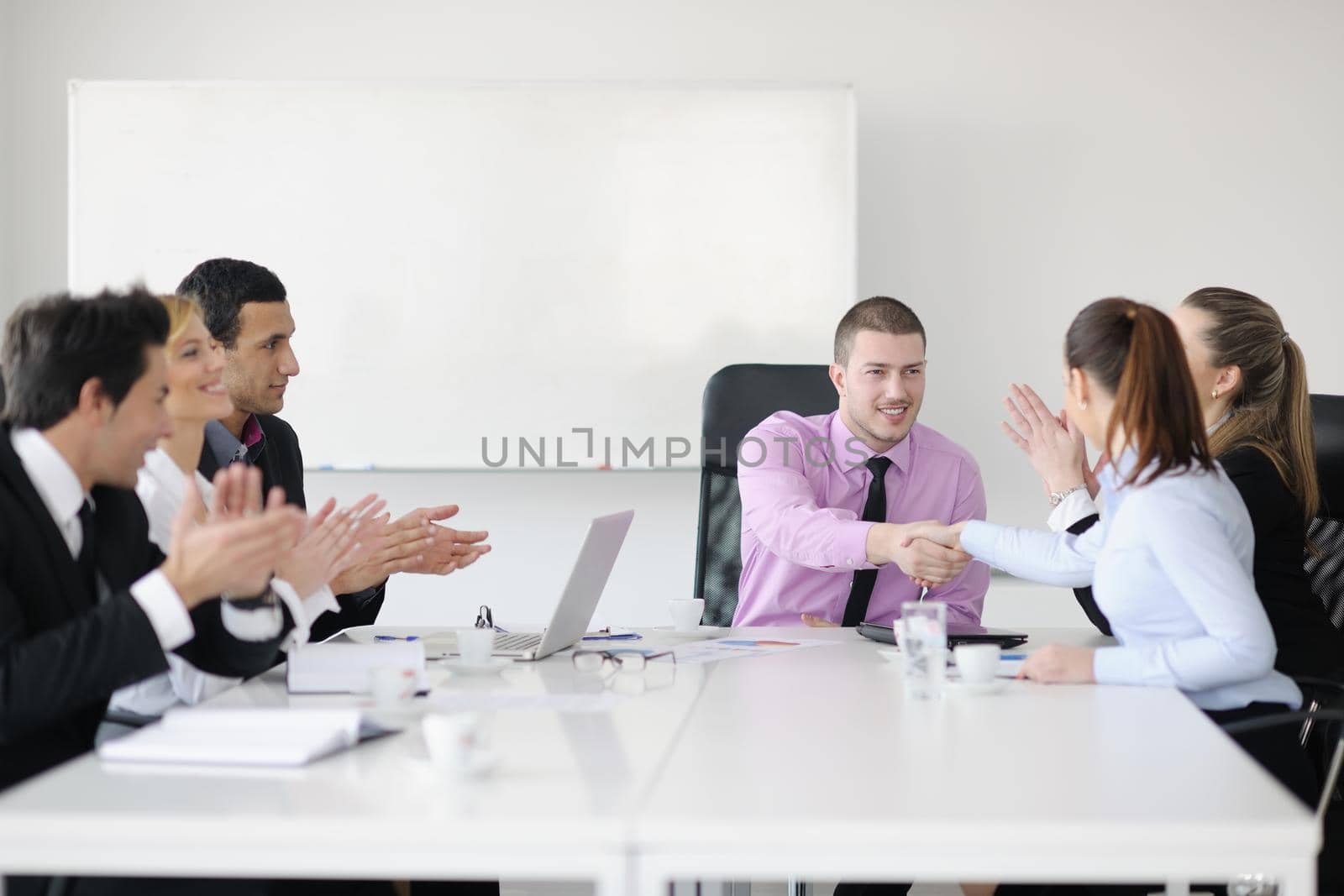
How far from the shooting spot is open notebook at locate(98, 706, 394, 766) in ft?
4.82

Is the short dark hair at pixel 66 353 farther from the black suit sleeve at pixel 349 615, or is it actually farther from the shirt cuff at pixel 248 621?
the black suit sleeve at pixel 349 615

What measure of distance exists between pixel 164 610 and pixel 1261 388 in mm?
1917

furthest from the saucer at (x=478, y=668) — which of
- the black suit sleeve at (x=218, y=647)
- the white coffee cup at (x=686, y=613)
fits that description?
the white coffee cup at (x=686, y=613)

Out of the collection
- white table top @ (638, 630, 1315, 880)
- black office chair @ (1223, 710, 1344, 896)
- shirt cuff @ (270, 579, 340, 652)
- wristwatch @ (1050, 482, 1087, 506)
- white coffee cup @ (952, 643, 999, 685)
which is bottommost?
black office chair @ (1223, 710, 1344, 896)

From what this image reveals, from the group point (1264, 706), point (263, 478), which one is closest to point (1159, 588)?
point (1264, 706)

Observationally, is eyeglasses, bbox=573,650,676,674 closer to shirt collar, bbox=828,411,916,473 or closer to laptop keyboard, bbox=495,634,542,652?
laptop keyboard, bbox=495,634,542,652

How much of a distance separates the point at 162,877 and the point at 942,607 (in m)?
1.11

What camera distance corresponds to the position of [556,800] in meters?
1.33

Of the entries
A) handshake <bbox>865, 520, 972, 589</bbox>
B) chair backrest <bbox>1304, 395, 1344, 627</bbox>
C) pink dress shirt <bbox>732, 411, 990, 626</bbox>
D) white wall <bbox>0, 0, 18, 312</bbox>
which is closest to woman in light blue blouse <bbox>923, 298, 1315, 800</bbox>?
handshake <bbox>865, 520, 972, 589</bbox>

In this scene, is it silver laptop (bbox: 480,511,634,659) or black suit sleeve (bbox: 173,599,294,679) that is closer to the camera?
black suit sleeve (bbox: 173,599,294,679)

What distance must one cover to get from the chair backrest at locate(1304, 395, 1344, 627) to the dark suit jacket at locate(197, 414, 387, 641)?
2.00 m

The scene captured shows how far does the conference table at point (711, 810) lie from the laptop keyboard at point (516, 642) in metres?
0.73

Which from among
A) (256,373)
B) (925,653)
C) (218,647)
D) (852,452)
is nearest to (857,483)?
(852,452)

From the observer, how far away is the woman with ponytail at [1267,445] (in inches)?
89.9
